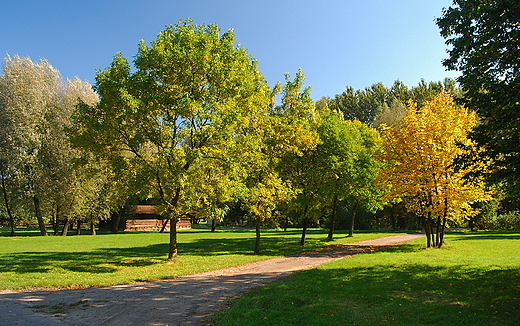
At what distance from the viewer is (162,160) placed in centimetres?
1361

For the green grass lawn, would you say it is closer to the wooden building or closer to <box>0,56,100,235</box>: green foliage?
<box>0,56,100,235</box>: green foliage

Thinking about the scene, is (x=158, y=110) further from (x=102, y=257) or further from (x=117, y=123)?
(x=102, y=257)

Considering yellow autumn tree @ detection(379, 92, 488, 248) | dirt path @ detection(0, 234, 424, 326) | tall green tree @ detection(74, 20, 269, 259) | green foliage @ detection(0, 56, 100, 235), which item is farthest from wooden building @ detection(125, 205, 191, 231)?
dirt path @ detection(0, 234, 424, 326)

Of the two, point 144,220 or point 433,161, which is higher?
point 433,161

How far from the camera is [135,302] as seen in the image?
7.98m

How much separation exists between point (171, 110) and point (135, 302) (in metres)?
8.56

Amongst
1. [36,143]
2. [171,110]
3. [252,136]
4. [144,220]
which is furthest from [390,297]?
[144,220]

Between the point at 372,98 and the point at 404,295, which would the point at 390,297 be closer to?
the point at 404,295

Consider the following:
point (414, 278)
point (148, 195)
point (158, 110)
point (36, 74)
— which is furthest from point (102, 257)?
point (36, 74)

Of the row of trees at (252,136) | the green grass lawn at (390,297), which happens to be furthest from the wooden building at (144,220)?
the green grass lawn at (390,297)

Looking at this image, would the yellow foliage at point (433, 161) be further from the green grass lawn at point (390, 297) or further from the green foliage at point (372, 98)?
the green foliage at point (372, 98)

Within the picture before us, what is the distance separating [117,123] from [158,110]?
1885 mm

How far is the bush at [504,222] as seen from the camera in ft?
97.3

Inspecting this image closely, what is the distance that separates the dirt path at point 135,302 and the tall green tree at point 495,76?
763cm
